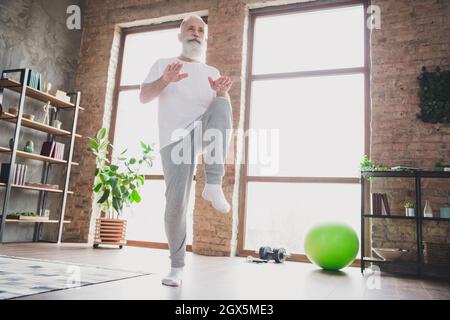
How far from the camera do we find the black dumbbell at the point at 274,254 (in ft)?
13.0

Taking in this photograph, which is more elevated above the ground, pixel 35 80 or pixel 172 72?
pixel 35 80

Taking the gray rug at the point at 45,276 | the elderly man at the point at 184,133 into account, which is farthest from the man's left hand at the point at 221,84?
the gray rug at the point at 45,276

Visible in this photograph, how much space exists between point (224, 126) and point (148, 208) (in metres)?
3.64

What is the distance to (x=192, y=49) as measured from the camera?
2.18m

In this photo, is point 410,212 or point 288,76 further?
point 288,76

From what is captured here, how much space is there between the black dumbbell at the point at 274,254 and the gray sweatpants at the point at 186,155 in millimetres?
2124

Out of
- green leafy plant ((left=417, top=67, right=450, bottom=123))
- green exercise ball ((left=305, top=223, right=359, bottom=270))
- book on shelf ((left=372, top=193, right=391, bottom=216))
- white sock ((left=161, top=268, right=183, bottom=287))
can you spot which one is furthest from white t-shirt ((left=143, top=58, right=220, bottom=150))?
green leafy plant ((left=417, top=67, right=450, bottom=123))

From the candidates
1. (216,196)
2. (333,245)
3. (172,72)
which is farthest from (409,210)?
(172,72)

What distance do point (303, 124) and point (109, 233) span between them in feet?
→ 9.31

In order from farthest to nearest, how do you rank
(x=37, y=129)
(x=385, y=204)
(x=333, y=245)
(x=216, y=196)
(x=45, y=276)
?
(x=37, y=129) < (x=385, y=204) < (x=333, y=245) < (x=45, y=276) < (x=216, y=196)

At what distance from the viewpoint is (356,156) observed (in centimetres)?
444

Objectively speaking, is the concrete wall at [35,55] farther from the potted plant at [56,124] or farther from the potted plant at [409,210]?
the potted plant at [409,210]

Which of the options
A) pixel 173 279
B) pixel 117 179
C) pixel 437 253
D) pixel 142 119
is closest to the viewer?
pixel 173 279

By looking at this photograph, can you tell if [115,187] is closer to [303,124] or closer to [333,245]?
[303,124]
